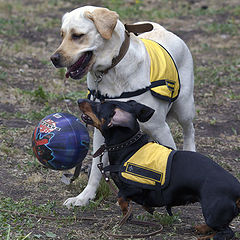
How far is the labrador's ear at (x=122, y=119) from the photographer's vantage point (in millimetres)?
4750

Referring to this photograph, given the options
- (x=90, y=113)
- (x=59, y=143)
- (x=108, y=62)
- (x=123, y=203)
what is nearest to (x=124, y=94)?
(x=108, y=62)

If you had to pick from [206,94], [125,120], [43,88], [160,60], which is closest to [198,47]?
[206,94]

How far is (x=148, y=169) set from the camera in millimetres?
4691

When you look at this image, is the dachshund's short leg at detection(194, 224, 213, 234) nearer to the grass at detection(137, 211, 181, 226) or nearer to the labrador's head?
the grass at detection(137, 211, 181, 226)

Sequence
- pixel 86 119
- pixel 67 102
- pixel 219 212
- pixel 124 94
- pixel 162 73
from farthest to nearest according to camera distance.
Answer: pixel 67 102
pixel 162 73
pixel 124 94
pixel 86 119
pixel 219 212

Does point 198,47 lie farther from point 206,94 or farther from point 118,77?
point 118,77

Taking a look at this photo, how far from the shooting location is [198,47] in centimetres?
1262

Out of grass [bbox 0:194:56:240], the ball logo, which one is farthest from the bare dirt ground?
the ball logo

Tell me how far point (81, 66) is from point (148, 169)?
1190mm

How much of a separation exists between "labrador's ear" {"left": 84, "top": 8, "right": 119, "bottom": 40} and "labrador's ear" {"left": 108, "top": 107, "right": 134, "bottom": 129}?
744 millimetres

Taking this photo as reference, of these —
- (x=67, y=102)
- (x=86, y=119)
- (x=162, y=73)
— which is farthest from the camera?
(x=67, y=102)

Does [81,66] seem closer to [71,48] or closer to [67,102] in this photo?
[71,48]

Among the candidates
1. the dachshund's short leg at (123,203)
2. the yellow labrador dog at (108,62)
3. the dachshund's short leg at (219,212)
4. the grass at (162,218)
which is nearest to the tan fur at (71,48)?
the yellow labrador dog at (108,62)

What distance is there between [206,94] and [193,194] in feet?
17.4
